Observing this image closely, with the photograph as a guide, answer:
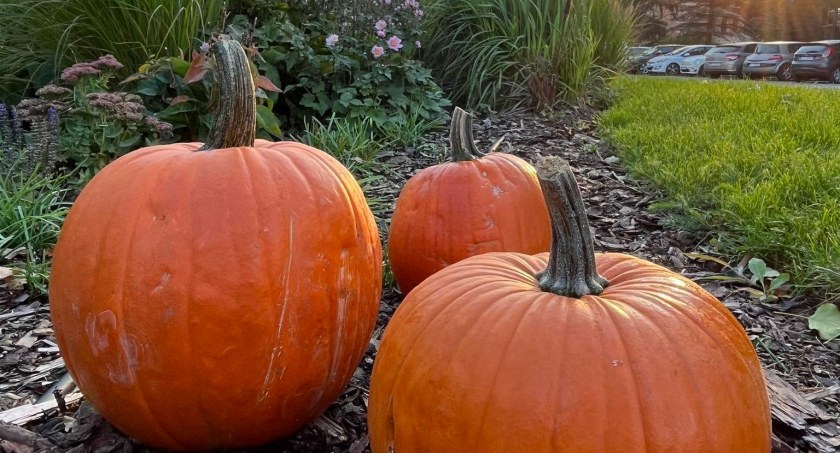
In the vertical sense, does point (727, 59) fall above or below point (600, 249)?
below

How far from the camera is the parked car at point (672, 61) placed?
31.6 metres

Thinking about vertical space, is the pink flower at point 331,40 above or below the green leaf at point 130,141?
above

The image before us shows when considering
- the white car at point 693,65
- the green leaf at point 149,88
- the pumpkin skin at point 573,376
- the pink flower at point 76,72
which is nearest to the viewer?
the pumpkin skin at point 573,376

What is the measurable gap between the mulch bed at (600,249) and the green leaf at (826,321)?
0.12 feet

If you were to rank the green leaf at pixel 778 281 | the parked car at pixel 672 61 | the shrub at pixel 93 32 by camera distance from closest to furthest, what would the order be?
the green leaf at pixel 778 281 → the shrub at pixel 93 32 → the parked car at pixel 672 61

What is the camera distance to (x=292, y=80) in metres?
5.52

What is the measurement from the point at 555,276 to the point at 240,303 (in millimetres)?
732

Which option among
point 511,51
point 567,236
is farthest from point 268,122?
point 511,51

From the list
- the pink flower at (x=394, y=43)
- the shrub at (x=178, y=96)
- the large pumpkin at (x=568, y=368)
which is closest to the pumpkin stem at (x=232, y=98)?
the large pumpkin at (x=568, y=368)

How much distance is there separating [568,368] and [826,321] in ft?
5.80

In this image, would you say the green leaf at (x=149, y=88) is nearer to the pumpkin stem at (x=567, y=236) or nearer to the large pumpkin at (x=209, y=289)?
the large pumpkin at (x=209, y=289)

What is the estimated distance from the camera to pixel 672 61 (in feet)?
105

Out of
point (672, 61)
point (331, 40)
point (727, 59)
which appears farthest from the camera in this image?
point (672, 61)

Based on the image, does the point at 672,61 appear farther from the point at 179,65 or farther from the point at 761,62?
the point at 179,65
